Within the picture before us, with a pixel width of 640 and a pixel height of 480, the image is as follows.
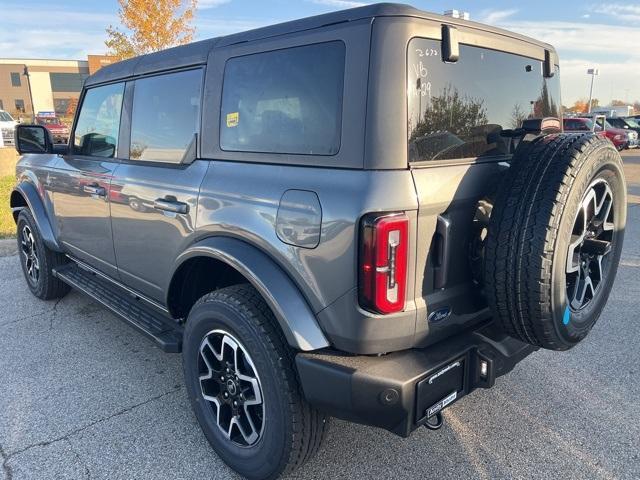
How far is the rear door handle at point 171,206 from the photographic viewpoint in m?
2.54

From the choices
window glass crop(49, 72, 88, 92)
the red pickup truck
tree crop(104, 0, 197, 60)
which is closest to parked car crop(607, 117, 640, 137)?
the red pickup truck

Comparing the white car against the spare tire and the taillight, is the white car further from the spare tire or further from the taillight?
the spare tire

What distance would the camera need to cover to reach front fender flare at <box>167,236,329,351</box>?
1976mm

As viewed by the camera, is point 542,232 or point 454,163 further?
point 454,163

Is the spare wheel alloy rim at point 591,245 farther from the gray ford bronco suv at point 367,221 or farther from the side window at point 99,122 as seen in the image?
the side window at point 99,122

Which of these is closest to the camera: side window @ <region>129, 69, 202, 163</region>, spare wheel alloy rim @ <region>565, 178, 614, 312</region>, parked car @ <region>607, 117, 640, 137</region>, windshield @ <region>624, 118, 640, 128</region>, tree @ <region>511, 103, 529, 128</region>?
spare wheel alloy rim @ <region>565, 178, 614, 312</region>

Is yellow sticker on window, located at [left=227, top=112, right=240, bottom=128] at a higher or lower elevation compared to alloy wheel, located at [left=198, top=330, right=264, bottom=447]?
higher

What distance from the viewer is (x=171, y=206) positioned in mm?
2617

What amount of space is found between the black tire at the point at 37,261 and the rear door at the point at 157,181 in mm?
1574

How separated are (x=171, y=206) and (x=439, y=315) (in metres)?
1.50

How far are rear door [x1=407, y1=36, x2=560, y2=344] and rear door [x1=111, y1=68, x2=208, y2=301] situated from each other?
116cm

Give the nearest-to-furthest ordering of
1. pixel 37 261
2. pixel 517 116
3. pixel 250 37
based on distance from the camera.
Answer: pixel 250 37 → pixel 517 116 → pixel 37 261

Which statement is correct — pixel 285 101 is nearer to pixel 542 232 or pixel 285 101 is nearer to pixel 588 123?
pixel 542 232

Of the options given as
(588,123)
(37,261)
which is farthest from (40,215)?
(588,123)
